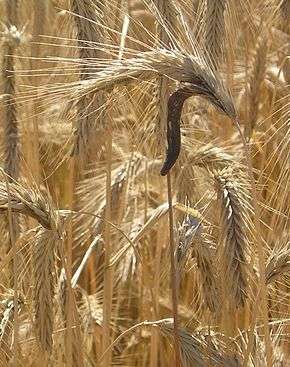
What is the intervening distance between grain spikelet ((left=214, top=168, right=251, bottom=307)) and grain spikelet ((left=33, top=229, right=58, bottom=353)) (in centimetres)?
28

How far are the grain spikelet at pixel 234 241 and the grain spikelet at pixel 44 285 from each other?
276mm

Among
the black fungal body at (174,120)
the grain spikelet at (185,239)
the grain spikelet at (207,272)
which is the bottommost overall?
the grain spikelet at (207,272)

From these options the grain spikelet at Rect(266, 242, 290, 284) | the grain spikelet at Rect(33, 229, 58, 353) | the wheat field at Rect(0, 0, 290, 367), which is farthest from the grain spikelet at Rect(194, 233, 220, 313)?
the grain spikelet at Rect(33, 229, 58, 353)

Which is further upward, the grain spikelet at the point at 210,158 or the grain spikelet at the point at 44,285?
the grain spikelet at the point at 210,158

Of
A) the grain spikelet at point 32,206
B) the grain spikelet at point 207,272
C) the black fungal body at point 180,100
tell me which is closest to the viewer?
the black fungal body at point 180,100

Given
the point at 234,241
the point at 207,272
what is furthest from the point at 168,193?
the point at 207,272

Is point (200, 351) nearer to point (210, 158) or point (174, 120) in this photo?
point (210, 158)

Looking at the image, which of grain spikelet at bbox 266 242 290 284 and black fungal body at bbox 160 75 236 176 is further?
grain spikelet at bbox 266 242 290 284

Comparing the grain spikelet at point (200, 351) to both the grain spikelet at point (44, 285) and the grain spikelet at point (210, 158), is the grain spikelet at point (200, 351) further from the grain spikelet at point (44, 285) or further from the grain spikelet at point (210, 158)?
the grain spikelet at point (210, 158)

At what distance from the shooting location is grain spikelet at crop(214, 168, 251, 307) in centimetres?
142

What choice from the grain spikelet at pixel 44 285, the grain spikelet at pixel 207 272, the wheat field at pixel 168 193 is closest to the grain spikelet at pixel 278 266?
the wheat field at pixel 168 193

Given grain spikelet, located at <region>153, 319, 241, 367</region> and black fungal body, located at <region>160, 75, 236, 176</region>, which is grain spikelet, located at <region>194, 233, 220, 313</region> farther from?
black fungal body, located at <region>160, 75, 236, 176</region>

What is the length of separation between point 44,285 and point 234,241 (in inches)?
12.4

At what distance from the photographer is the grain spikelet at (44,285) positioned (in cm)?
143
